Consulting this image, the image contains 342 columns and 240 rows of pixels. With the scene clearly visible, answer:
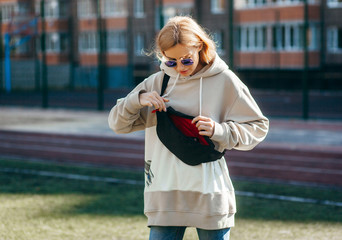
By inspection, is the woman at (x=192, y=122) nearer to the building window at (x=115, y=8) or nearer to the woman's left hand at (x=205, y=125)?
the woman's left hand at (x=205, y=125)

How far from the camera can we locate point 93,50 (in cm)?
4566

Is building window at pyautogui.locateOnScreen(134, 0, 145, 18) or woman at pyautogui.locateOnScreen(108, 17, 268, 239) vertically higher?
building window at pyautogui.locateOnScreen(134, 0, 145, 18)

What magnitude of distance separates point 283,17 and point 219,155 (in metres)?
33.1

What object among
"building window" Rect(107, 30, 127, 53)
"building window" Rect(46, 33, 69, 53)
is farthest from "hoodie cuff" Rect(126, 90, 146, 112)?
"building window" Rect(46, 33, 69, 53)

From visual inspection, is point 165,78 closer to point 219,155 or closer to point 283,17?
point 219,155

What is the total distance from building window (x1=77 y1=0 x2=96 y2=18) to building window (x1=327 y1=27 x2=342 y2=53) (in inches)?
760

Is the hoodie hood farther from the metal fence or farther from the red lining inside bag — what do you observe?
the metal fence

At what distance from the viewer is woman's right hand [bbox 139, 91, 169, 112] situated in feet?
9.14

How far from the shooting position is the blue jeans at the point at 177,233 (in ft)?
9.47

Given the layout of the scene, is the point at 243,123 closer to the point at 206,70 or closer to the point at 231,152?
the point at 206,70

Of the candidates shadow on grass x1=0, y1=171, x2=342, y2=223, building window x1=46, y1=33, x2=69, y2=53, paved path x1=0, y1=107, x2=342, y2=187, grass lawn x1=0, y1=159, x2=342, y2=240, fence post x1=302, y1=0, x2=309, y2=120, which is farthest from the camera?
building window x1=46, y1=33, x2=69, y2=53

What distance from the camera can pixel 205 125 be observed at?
2.75m

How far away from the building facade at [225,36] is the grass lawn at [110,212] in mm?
18248

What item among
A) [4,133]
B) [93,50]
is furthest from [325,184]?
[93,50]
